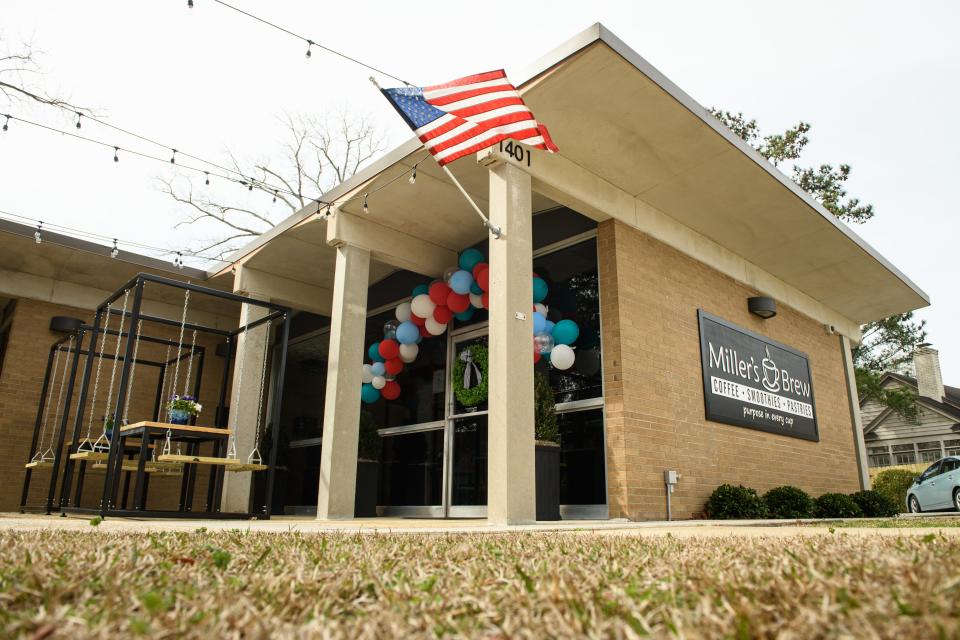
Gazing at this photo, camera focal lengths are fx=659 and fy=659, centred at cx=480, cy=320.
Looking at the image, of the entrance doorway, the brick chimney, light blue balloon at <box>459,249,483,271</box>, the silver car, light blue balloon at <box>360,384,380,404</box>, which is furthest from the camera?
the brick chimney

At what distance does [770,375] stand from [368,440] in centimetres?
594

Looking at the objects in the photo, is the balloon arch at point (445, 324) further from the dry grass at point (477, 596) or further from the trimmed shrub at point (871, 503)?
the dry grass at point (477, 596)

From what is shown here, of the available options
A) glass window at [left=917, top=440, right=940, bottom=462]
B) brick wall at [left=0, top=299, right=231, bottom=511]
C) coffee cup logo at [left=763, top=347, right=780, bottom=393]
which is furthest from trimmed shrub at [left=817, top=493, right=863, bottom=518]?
glass window at [left=917, top=440, right=940, bottom=462]

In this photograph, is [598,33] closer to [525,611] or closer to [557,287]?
[557,287]

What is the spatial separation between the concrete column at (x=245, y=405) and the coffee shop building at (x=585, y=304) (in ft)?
0.20

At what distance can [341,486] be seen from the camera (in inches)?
290

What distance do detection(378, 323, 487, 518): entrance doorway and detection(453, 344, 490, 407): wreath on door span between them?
20 mm

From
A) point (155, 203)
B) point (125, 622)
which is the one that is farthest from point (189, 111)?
point (125, 622)

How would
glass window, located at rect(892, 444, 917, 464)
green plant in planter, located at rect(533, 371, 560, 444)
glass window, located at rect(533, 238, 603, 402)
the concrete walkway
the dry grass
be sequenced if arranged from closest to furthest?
1. the dry grass
2. the concrete walkway
3. green plant in planter, located at rect(533, 371, 560, 444)
4. glass window, located at rect(533, 238, 603, 402)
5. glass window, located at rect(892, 444, 917, 464)

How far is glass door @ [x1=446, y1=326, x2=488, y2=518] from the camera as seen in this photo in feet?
28.1

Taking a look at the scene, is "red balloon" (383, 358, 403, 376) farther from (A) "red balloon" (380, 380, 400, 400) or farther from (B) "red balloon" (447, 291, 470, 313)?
(B) "red balloon" (447, 291, 470, 313)

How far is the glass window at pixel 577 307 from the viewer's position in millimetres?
7672

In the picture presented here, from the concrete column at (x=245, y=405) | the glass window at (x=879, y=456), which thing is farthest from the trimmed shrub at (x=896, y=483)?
the concrete column at (x=245, y=405)

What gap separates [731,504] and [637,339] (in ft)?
7.15
